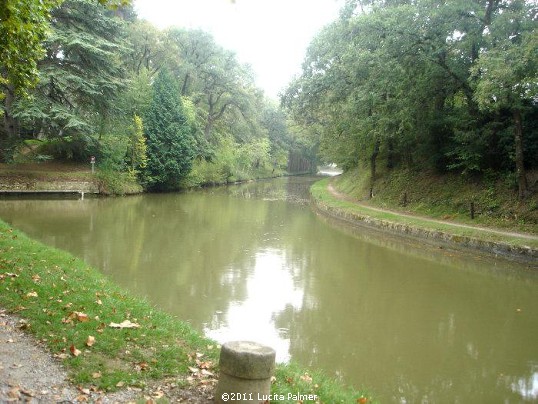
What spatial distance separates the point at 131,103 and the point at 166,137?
344 cm

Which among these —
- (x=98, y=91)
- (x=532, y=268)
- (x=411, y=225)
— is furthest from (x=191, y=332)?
(x=98, y=91)

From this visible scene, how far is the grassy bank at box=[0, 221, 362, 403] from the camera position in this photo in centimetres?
462

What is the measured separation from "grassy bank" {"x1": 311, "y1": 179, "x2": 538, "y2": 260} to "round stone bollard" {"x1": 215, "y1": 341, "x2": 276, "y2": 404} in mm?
12518

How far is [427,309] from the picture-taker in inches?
375

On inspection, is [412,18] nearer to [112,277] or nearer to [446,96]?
[446,96]

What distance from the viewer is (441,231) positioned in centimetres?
1691

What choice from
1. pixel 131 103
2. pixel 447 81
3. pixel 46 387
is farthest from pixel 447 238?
pixel 131 103

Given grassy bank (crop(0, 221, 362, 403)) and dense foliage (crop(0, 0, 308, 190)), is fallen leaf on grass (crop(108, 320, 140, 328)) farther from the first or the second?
dense foliage (crop(0, 0, 308, 190))

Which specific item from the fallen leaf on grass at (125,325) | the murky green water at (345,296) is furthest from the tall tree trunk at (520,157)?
the fallen leaf on grass at (125,325)

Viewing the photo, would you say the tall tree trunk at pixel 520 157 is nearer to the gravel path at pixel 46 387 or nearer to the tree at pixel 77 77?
the gravel path at pixel 46 387

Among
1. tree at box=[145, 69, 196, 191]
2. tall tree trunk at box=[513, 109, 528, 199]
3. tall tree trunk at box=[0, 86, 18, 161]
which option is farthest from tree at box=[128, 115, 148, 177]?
tall tree trunk at box=[513, 109, 528, 199]

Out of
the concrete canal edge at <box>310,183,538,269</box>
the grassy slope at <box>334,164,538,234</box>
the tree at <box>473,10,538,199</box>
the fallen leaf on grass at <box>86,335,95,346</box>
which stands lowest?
the concrete canal edge at <box>310,183,538,269</box>

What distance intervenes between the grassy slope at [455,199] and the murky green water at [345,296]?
10.3ft

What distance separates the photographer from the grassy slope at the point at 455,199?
669 inches
